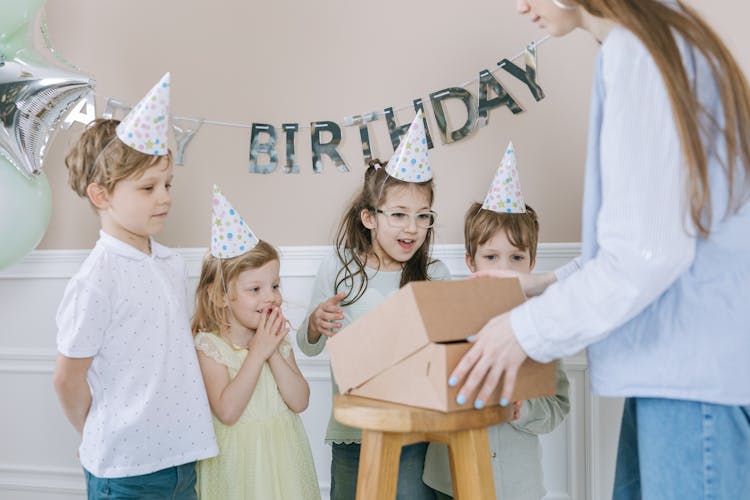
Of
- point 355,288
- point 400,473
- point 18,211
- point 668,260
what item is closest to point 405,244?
point 355,288

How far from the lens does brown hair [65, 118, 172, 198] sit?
5.20 ft

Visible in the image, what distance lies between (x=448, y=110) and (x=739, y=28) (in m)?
0.77

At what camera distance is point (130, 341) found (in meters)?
1.54

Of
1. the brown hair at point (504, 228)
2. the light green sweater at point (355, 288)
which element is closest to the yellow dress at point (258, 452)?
the light green sweater at point (355, 288)

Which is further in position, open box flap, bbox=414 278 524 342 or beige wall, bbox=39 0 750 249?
beige wall, bbox=39 0 750 249

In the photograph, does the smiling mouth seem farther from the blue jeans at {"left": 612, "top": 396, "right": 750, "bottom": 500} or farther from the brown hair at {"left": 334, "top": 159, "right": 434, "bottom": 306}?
the blue jeans at {"left": 612, "top": 396, "right": 750, "bottom": 500}

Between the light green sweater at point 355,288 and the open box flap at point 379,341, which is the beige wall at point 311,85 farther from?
the open box flap at point 379,341

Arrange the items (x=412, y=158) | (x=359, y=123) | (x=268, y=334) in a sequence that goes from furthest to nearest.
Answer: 1. (x=359, y=123)
2. (x=412, y=158)
3. (x=268, y=334)

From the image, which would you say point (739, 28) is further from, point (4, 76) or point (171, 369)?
point (4, 76)

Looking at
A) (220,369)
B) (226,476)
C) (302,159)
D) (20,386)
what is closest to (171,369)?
(220,369)

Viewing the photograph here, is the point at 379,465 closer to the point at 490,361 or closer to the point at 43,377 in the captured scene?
the point at 490,361

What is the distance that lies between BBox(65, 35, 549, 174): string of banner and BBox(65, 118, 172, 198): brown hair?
48 cm

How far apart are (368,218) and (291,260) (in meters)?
0.44

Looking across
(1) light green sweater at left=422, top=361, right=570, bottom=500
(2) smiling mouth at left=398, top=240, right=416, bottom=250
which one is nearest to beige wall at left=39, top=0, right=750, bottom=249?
(2) smiling mouth at left=398, top=240, right=416, bottom=250
